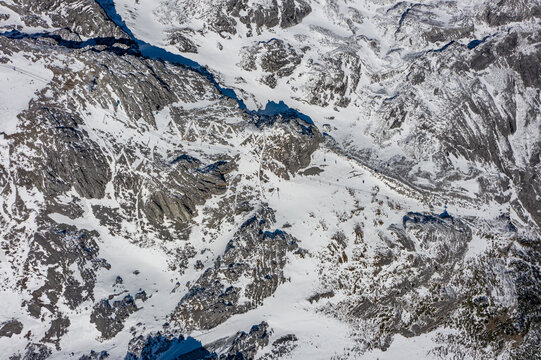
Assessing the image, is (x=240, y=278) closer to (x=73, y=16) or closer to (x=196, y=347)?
(x=196, y=347)

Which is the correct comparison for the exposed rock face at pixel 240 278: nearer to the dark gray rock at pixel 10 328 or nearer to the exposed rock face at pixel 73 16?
the dark gray rock at pixel 10 328

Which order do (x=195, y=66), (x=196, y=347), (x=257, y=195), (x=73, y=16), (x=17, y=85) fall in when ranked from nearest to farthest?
1. (x=196, y=347)
2. (x=17, y=85)
3. (x=257, y=195)
4. (x=73, y=16)
5. (x=195, y=66)

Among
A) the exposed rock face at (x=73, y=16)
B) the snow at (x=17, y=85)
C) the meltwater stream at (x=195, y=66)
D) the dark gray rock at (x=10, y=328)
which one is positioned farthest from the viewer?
the meltwater stream at (x=195, y=66)

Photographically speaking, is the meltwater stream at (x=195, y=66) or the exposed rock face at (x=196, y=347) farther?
the meltwater stream at (x=195, y=66)

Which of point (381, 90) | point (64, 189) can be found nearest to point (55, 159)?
point (64, 189)

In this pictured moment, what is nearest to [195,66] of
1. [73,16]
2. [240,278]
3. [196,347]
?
[73,16]

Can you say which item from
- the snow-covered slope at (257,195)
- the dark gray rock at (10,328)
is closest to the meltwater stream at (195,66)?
the snow-covered slope at (257,195)

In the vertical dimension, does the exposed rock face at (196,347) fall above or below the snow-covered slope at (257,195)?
below

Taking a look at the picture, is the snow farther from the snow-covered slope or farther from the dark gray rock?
the dark gray rock

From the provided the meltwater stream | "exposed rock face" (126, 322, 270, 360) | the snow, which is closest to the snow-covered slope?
"exposed rock face" (126, 322, 270, 360)
